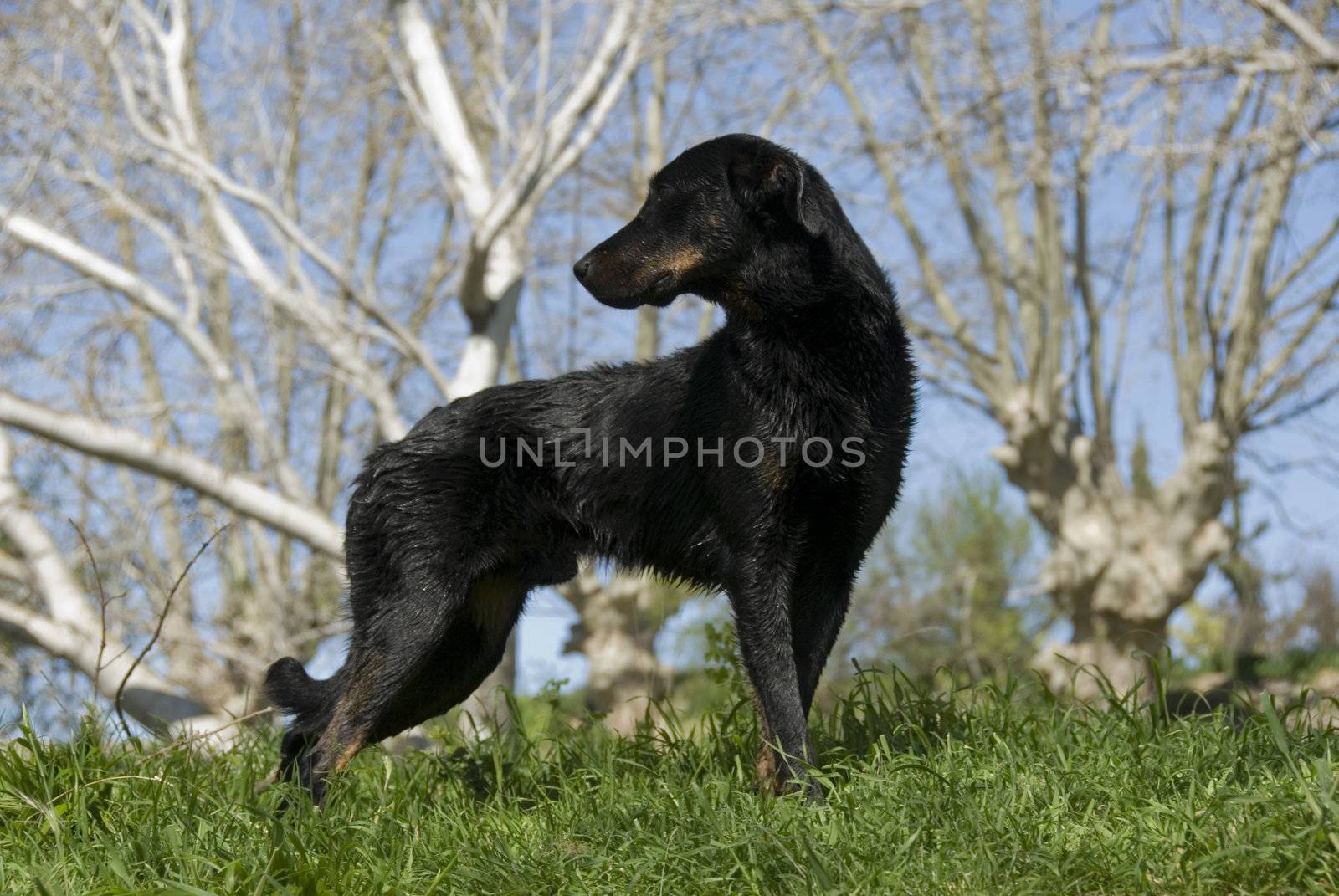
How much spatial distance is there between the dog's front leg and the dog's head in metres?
0.91

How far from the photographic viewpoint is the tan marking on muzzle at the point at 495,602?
4160 mm

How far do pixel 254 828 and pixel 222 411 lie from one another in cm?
910

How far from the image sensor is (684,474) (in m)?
3.91

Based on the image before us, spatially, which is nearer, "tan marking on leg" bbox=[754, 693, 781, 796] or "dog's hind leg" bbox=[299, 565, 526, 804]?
"tan marking on leg" bbox=[754, 693, 781, 796]

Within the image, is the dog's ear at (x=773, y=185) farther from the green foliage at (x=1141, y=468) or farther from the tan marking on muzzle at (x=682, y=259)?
the green foliage at (x=1141, y=468)

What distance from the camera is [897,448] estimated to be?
12.5 feet

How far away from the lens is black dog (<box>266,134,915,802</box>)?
11.9ft

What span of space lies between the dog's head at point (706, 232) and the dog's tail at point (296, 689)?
1.64 metres

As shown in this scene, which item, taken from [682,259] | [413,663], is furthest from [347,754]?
[682,259]

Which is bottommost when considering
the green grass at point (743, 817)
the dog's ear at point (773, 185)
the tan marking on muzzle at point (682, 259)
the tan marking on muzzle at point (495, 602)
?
the green grass at point (743, 817)

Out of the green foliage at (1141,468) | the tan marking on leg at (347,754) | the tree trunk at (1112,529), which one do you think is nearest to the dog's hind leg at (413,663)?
the tan marking on leg at (347,754)

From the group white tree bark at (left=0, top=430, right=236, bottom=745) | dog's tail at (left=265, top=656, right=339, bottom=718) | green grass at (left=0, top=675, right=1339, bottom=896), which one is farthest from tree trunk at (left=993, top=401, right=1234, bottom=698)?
dog's tail at (left=265, top=656, right=339, bottom=718)

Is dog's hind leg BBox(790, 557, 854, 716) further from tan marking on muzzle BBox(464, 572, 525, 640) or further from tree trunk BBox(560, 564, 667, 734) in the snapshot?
tree trunk BBox(560, 564, 667, 734)

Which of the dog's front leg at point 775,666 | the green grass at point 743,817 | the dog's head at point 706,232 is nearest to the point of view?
the green grass at point 743,817
